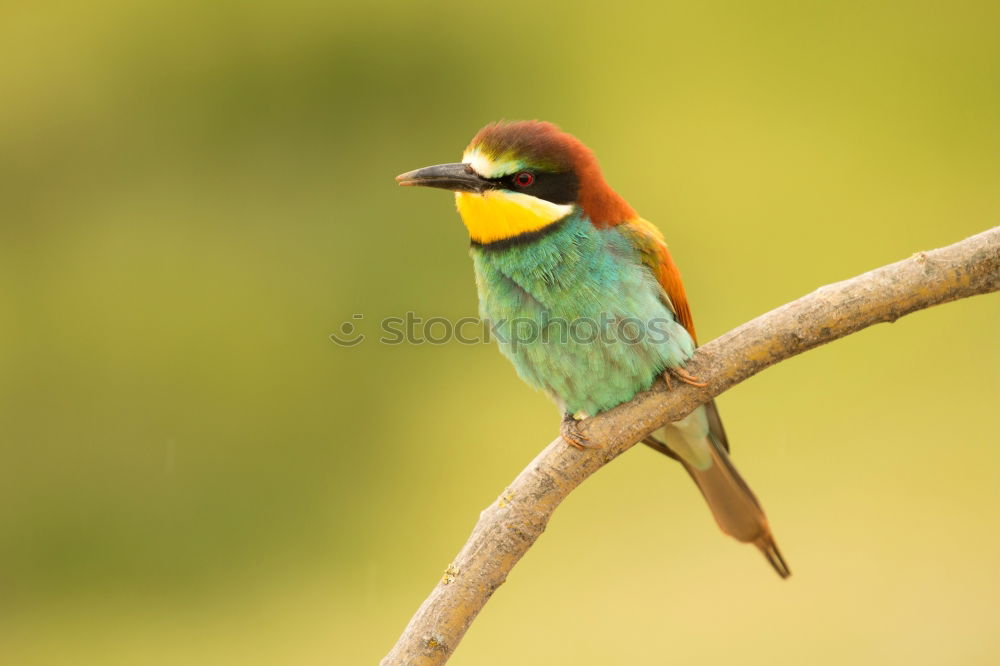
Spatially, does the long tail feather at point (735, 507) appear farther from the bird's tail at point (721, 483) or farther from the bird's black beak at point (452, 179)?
the bird's black beak at point (452, 179)

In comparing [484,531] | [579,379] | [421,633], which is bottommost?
[421,633]

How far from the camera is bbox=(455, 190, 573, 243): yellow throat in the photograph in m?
1.81

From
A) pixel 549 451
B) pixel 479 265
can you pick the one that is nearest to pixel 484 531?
pixel 549 451

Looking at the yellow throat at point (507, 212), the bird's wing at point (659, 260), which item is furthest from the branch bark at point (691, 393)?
the yellow throat at point (507, 212)

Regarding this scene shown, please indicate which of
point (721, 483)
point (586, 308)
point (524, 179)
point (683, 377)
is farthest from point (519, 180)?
point (721, 483)

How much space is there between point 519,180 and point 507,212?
0.07 metres

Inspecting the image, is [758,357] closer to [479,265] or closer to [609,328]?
[609,328]

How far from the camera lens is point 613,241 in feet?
6.13

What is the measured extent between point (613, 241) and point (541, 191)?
0.18 meters

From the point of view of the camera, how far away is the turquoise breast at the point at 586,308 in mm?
1819

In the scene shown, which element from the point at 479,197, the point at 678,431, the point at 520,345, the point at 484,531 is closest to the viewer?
the point at 484,531

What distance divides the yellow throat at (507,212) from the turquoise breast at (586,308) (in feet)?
0.09

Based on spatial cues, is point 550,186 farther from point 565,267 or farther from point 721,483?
point 721,483

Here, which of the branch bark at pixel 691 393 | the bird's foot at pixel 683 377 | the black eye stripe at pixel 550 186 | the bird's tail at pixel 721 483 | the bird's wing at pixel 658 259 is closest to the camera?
the branch bark at pixel 691 393
